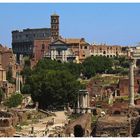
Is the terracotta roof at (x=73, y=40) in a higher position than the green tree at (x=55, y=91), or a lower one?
higher

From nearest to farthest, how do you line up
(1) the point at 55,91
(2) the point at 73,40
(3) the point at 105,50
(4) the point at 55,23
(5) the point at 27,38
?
(1) the point at 55,91
(2) the point at 73,40
(4) the point at 55,23
(3) the point at 105,50
(5) the point at 27,38

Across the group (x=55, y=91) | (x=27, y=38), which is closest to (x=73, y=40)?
(x=27, y=38)

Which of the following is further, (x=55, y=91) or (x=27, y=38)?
(x=27, y=38)

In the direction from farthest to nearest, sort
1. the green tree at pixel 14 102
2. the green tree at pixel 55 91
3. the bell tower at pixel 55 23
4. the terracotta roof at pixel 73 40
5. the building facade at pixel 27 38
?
the building facade at pixel 27 38 → the bell tower at pixel 55 23 → the terracotta roof at pixel 73 40 → the green tree at pixel 55 91 → the green tree at pixel 14 102

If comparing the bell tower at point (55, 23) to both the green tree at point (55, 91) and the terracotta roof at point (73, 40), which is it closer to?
the terracotta roof at point (73, 40)

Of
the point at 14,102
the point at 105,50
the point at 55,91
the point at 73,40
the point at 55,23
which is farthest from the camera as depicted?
the point at 105,50

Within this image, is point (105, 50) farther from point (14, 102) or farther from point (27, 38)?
point (14, 102)

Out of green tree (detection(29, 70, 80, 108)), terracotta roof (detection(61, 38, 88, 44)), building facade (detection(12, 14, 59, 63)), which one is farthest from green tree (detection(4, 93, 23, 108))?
building facade (detection(12, 14, 59, 63))

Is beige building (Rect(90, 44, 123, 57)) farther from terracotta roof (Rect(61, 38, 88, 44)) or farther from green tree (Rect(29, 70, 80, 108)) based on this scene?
green tree (Rect(29, 70, 80, 108))

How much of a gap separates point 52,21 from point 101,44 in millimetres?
6681

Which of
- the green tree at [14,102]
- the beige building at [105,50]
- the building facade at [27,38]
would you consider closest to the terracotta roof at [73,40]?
the beige building at [105,50]

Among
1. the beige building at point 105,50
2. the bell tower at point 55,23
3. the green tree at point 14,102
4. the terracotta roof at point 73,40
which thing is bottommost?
the green tree at point 14,102

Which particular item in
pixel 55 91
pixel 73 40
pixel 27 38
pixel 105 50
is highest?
pixel 27 38

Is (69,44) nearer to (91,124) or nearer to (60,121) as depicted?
(60,121)
